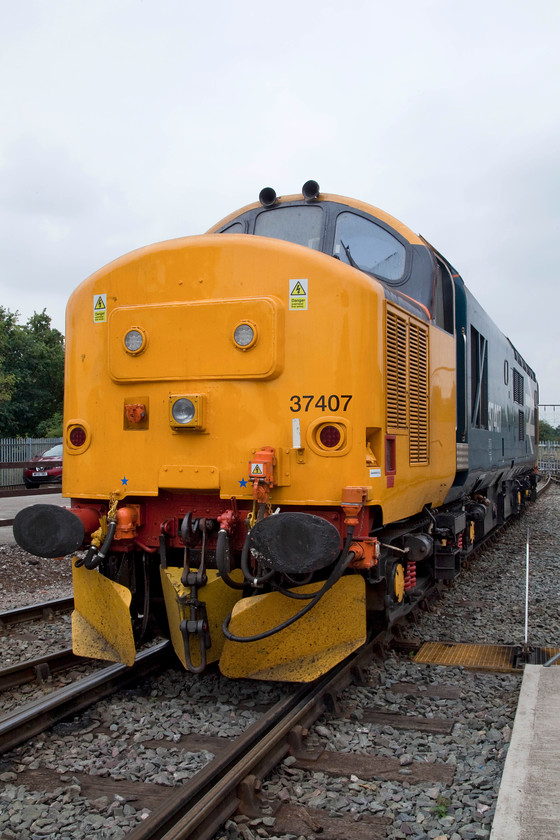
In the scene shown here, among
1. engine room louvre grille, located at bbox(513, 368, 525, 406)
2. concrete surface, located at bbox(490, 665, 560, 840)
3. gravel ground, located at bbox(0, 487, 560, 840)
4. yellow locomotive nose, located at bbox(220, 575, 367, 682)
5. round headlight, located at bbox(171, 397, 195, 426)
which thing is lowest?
gravel ground, located at bbox(0, 487, 560, 840)

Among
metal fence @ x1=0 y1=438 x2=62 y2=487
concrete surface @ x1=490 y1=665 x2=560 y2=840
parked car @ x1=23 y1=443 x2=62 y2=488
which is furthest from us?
metal fence @ x1=0 y1=438 x2=62 y2=487

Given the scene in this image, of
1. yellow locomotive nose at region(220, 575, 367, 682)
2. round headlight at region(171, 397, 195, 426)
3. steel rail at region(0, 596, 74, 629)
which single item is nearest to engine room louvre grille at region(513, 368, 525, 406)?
steel rail at region(0, 596, 74, 629)

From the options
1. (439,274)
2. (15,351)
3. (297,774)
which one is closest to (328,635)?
(297,774)

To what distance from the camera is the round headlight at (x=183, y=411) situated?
4645 mm

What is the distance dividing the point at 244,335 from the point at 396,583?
6.72ft

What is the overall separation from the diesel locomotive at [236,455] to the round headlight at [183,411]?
0.05 ft

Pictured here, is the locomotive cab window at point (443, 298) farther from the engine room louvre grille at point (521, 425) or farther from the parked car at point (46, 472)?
the parked car at point (46, 472)

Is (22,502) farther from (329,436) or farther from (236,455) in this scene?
(329,436)

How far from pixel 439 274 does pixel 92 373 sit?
3198 millimetres

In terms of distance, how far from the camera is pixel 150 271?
15.9 feet

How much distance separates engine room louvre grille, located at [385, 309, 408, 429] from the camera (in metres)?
4.79

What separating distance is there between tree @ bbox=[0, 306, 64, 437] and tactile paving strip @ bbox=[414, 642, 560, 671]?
1296 inches

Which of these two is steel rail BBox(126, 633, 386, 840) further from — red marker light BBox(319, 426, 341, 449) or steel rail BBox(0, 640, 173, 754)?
red marker light BBox(319, 426, 341, 449)

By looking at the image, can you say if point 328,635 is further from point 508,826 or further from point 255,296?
point 255,296
